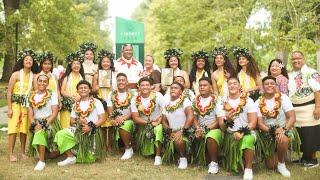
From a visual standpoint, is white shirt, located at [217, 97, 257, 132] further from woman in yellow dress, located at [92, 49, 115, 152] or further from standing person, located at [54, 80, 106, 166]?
woman in yellow dress, located at [92, 49, 115, 152]

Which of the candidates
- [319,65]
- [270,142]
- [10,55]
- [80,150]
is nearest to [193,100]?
[270,142]

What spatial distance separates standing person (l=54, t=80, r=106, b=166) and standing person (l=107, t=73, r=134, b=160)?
0.95 ft

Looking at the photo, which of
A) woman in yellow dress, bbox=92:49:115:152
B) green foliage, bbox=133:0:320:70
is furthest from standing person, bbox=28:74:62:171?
green foliage, bbox=133:0:320:70

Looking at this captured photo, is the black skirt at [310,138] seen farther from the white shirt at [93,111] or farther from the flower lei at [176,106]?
the white shirt at [93,111]

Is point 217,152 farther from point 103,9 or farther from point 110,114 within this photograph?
point 103,9

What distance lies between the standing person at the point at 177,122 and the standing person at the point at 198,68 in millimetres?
779

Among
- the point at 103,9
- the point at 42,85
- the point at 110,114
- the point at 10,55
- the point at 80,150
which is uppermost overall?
the point at 103,9

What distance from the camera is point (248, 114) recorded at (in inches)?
234

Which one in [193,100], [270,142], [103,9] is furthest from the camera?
[103,9]

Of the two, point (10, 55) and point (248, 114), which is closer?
point (248, 114)

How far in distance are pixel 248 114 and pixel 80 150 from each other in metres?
2.41

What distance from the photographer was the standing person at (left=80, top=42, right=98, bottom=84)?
24.1ft

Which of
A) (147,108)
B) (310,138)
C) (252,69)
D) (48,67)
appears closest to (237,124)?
(310,138)

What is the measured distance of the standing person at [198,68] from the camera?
7172mm
